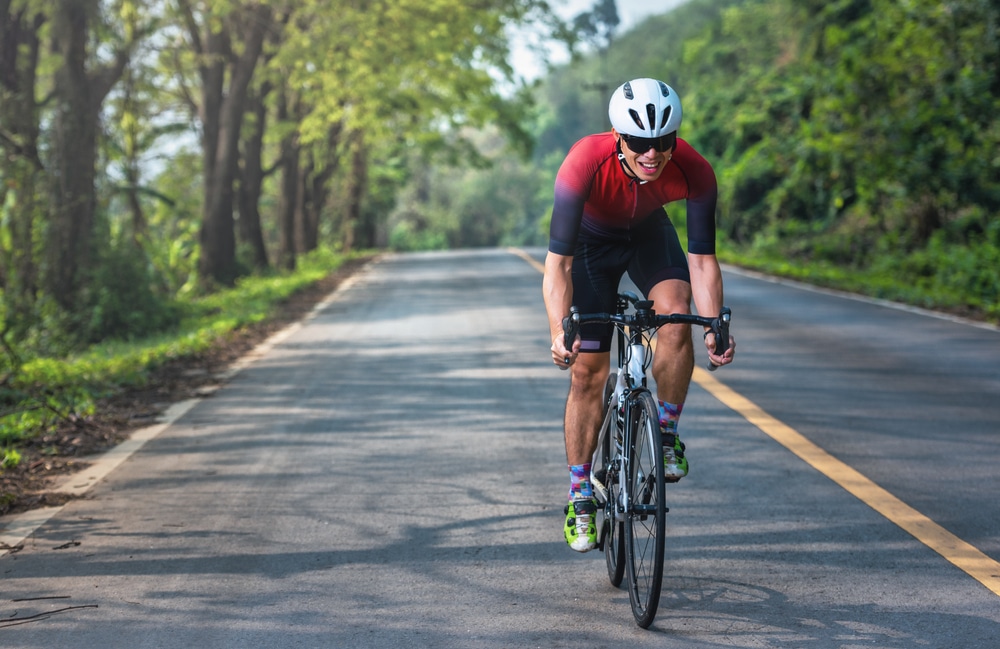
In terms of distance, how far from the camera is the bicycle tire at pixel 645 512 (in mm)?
4324

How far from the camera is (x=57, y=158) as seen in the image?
15469 mm

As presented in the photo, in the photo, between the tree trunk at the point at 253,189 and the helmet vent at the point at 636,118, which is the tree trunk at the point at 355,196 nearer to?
the tree trunk at the point at 253,189

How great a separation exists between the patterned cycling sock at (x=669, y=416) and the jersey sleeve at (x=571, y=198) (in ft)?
2.38

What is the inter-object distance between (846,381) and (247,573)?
6357mm

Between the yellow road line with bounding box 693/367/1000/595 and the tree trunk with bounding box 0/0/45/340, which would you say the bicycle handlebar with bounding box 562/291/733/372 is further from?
the tree trunk with bounding box 0/0/45/340

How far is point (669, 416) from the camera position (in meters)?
4.93

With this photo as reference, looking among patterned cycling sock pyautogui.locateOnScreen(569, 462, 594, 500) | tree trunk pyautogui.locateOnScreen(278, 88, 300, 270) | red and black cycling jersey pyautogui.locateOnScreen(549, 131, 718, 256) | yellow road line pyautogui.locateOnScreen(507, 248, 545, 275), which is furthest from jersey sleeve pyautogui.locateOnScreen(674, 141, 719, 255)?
tree trunk pyautogui.locateOnScreen(278, 88, 300, 270)

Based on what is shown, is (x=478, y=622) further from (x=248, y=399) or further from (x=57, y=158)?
(x=57, y=158)

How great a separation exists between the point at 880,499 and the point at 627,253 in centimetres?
203

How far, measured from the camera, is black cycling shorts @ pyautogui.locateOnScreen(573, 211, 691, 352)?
5.14 metres

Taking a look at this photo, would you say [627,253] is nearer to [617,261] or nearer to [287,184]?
[617,261]

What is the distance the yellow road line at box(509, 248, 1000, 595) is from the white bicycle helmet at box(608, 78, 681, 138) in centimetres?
213

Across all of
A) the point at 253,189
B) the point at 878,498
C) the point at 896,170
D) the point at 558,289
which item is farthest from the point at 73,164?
the point at 253,189

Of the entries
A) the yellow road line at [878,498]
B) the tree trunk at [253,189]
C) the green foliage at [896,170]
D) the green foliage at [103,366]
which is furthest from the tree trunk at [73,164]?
the tree trunk at [253,189]
